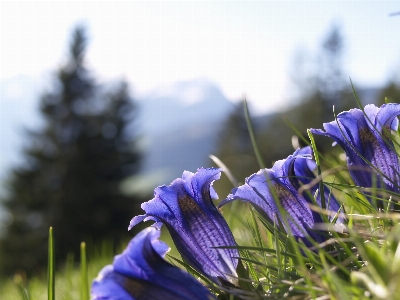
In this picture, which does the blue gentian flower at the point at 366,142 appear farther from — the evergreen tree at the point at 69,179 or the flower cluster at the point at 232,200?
the evergreen tree at the point at 69,179

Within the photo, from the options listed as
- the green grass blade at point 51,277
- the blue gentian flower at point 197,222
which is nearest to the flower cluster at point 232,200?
the blue gentian flower at point 197,222

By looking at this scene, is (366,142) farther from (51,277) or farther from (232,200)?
(51,277)

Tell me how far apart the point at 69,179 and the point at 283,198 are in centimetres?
2516

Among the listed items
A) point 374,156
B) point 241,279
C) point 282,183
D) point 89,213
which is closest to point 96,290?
point 241,279

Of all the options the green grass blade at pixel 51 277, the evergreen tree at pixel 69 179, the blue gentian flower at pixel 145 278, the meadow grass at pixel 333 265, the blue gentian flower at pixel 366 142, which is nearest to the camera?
the meadow grass at pixel 333 265

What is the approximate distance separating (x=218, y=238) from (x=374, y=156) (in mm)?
504

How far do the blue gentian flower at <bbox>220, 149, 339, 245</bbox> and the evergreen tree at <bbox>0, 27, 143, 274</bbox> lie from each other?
2329 cm

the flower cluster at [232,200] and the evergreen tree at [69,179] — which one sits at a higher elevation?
the evergreen tree at [69,179]

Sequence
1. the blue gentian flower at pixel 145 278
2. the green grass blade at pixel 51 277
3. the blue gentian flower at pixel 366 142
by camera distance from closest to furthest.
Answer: the blue gentian flower at pixel 145 278, the green grass blade at pixel 51 277, the blue gentian flower at pixel 366 142

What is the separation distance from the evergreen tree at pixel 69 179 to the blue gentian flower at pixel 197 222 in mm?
23291

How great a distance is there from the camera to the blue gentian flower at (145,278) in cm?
87

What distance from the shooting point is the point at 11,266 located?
24141mm

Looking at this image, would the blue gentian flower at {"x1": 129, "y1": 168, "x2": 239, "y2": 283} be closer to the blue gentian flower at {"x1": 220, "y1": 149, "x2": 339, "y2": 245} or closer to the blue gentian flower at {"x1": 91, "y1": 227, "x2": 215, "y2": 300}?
the blue gentian flower at {"x1": 220, "y1": 149, "x2": 339, "y2": 245}

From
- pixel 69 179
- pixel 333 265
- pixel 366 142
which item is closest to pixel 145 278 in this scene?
pixel 333 265
